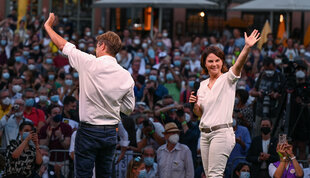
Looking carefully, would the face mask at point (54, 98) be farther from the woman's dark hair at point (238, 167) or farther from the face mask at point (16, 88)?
the woman's dark hair at point (238, 167)

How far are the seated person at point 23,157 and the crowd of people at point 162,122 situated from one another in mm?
16

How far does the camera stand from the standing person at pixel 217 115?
8125 millimetres

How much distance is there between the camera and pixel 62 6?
28.5 meters

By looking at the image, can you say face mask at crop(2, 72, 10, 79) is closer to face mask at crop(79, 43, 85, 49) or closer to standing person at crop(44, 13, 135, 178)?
face mask at crop(79, 43, 85, 49)

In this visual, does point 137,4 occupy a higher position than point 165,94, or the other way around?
point 137,4

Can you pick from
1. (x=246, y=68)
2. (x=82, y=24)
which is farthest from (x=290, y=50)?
(x=82, y=24)

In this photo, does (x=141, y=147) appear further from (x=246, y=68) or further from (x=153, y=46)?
(x=153, y=46)

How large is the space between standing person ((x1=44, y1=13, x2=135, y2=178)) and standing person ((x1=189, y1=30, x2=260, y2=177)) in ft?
2.97

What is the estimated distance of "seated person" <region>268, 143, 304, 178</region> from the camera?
11.2 m

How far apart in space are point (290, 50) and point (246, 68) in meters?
2.30

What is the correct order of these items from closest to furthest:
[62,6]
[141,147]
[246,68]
→ [141,147] < [246,68] < [62,6]

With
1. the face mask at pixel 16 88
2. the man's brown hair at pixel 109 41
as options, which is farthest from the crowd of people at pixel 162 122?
the man's brown hair at pixel 109 41

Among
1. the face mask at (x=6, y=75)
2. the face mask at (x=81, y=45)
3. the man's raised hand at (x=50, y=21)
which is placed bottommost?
the face mask at (x=6, y=75)

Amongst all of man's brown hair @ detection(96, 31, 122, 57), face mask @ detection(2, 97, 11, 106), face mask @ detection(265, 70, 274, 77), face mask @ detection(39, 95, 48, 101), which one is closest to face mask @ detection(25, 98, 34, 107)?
face mask @ detection(2, 97, 11, 106)
